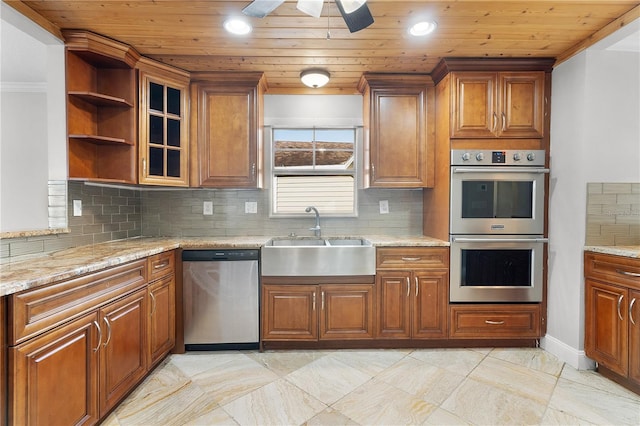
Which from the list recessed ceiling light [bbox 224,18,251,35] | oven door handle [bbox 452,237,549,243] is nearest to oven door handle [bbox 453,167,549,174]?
oven door handle [bbox 452,237,549,243]

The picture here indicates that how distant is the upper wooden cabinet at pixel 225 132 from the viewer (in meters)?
2.72

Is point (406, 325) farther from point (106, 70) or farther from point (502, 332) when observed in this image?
point (106, 70)

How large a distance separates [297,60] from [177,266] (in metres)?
1.96

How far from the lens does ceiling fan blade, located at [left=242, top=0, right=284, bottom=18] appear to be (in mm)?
1505

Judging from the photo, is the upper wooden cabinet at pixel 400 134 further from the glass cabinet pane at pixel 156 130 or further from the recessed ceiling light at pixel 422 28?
the glass cabinet pane at pixel 156 130

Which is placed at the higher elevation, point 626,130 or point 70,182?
point 626,130

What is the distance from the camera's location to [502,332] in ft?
8.23

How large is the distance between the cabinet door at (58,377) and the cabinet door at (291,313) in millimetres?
1185

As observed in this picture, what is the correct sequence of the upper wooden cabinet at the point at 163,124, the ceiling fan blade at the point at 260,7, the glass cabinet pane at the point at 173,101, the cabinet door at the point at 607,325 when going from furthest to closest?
the glass cabinet pane at the point at 173,101, the upper wooden cabinet at the point at 163,124, the cabinet door at the point at 607,325, the ceiling fan blade at the point at 260,7

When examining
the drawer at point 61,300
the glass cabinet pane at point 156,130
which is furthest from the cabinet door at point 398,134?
the drawer at point 61,300

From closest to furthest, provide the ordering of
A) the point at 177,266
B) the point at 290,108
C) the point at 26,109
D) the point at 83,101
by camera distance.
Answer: the point at 26,109
the point at 83,101
the point at 177,266
the point at 290,108

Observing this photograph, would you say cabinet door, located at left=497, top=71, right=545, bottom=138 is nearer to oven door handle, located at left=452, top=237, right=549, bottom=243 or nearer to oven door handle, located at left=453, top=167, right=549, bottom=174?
oven door handle, located at left=453, top=167, right=549, bottom=174

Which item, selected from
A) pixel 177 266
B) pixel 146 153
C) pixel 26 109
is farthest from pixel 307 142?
pixel 26 109

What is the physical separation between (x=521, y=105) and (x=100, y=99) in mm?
3329
